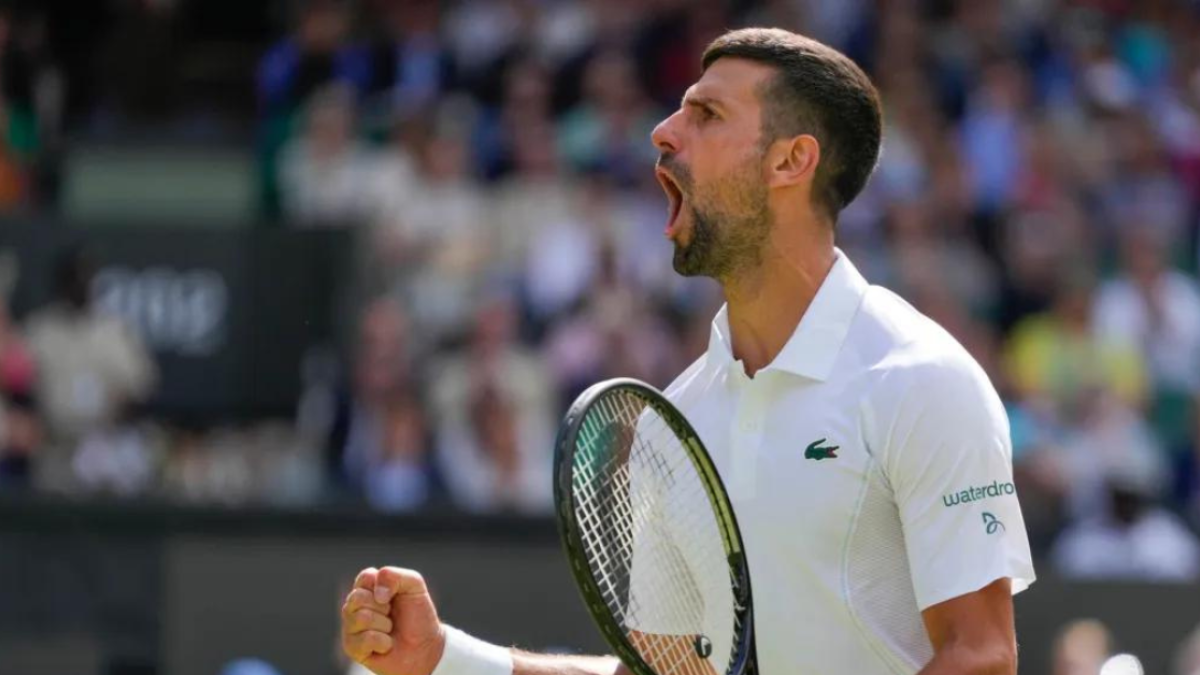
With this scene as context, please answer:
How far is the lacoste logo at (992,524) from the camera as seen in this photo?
3473mm

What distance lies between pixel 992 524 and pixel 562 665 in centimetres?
83

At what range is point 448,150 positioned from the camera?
12.1m

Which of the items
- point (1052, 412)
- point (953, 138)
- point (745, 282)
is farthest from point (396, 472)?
point (745, 282)

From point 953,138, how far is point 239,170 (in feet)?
13.5

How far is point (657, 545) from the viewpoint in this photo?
12.3 ft

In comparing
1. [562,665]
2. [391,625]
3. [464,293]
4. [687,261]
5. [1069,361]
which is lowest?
[1069,361]

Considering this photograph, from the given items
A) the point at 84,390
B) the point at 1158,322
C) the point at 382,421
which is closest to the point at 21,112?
the point at 84,390

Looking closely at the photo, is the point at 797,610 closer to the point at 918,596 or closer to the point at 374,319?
the point at 918,596

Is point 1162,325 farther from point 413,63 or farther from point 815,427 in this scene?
point 815,427

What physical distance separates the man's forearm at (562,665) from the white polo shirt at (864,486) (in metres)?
0.38

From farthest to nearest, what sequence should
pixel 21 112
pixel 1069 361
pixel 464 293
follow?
1. pixel 21 112
2. pixel 464 293
3. pixel 1069 361

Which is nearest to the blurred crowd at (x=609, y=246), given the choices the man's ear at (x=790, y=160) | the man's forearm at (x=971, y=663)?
the man's ear at (x=790, y=160)

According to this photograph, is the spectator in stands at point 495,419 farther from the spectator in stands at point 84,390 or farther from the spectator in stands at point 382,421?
the spectator in stands at point 84,390

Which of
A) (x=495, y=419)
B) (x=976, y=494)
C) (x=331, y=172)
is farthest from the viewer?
(x=331, y=172)
